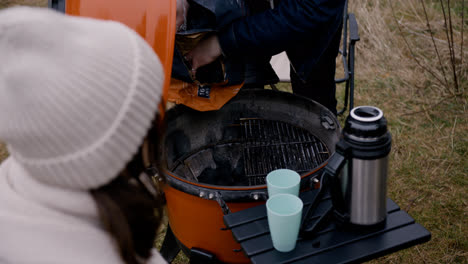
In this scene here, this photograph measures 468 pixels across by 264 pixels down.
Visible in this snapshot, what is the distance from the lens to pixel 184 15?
5.70ft

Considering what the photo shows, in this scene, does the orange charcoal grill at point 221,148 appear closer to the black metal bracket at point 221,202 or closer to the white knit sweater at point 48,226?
the black metal bracket at point 221,202

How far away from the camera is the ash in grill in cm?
206

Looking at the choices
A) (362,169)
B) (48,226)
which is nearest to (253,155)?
(362,169)

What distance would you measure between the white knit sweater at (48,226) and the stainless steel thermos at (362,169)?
695 millimetres

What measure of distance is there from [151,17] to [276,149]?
969 mm

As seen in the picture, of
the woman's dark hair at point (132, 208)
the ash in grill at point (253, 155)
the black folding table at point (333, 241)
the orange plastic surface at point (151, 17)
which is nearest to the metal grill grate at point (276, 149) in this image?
the ash in grill at point (253, 155)

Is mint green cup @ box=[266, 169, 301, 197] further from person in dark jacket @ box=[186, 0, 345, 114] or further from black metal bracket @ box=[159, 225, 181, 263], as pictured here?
black metal bracket @ box=[159, 225, 181, 263]

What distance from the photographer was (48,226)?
3.14 ft

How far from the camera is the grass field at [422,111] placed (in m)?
2.53

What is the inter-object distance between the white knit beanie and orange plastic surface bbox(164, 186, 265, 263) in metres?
0.76

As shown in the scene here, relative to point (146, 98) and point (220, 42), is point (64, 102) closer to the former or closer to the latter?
point (146, 98)

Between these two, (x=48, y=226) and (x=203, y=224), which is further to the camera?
(x=203, y=224)

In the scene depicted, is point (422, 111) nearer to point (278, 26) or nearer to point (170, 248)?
point (278, 26)

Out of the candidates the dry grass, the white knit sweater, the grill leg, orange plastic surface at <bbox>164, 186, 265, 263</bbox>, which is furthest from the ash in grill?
the white knit sweater
